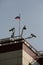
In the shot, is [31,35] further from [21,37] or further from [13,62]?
[13,62]

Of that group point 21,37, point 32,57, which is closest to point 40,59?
point 32,57

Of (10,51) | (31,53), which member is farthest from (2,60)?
(31,53)

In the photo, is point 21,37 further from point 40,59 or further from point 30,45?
point 40,59

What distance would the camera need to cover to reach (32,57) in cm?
3825

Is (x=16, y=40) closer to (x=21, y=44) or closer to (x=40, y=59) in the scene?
(x=21, y=44)

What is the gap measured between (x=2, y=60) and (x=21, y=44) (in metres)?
3.05

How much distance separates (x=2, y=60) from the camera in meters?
36.4

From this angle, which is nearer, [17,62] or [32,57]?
[17,62]

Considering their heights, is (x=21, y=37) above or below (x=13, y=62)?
above

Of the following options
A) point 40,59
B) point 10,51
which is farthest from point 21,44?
point 40,59

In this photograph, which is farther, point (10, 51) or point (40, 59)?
point (40, 59)

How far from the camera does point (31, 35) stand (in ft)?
129

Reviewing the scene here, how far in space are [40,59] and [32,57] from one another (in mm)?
1389

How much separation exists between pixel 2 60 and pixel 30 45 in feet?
14.1
